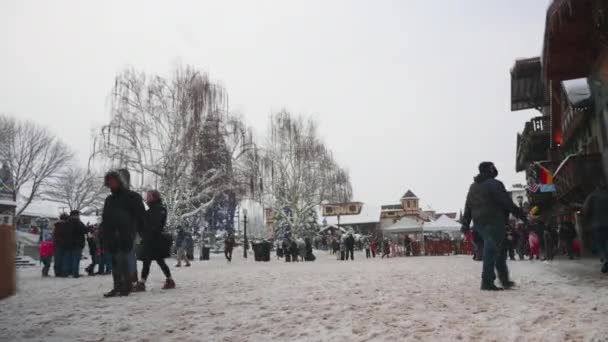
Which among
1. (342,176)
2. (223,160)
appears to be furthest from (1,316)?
(342,176)

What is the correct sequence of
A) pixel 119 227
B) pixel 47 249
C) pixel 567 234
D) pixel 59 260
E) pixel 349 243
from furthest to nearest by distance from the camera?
1. pixel 349 243
2. pixel 567 234
3. pixel 47 249
4. pixel 59 260
5. pixel 119 227

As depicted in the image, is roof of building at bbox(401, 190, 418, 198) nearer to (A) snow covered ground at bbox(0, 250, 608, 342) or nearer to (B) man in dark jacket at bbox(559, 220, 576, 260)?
(B) man in dark jacket at bbox(559, 220, 576, 260)

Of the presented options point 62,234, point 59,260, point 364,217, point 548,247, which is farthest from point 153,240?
point 364,217

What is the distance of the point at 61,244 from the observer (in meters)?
11.5

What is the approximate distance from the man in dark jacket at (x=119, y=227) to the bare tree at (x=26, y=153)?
114 feet

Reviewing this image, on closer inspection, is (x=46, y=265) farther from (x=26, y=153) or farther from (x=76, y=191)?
(x=76, y=191)

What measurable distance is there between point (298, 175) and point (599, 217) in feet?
106

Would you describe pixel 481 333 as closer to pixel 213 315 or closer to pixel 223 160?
pixel 213 315

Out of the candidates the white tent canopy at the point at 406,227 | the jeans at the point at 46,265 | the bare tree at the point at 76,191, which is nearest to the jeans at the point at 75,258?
the jeans at the point at 46,265

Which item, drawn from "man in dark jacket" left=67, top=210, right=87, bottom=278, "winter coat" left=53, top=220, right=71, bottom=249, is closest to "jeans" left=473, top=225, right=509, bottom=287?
"man in dark jacket" left=67, top=210, right=87, bottom=278

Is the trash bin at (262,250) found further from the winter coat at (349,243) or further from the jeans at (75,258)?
the jeans at (75,258)

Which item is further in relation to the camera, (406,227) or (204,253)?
(406,227)

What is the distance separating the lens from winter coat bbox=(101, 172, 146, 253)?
6.34m

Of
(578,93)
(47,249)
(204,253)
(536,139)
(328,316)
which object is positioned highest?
(536,139)
